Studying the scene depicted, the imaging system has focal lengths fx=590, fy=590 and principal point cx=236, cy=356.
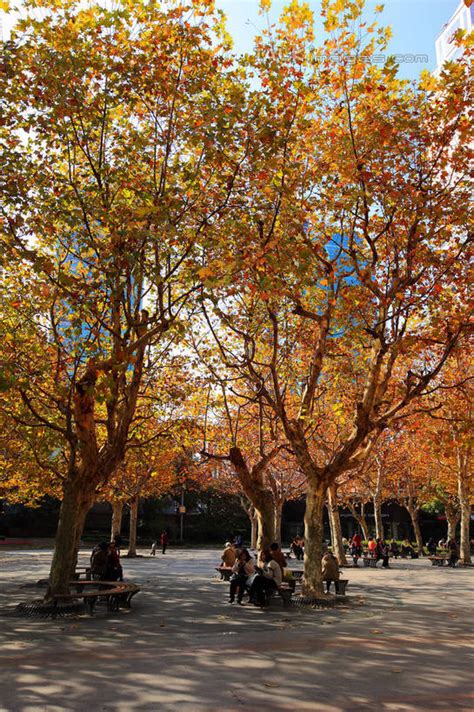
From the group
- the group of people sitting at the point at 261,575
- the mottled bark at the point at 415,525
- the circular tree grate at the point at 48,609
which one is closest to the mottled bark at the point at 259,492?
the group of people sitting at the point at 261,575

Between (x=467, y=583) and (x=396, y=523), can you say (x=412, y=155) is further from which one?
(x=396, y=523)

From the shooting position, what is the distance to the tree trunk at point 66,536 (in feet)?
39.2

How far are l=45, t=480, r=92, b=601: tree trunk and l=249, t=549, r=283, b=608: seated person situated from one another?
4.13 m

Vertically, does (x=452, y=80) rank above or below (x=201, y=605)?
above

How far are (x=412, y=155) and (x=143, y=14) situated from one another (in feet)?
18.0

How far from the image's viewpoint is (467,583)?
65.9 feet

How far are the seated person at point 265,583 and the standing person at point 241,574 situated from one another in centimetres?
47

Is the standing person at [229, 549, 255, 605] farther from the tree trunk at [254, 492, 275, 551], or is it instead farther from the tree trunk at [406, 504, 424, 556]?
the tree trunk at [406, 504, 424, 556]

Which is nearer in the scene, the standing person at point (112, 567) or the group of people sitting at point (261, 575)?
the group of people sitting at point (261, 575)

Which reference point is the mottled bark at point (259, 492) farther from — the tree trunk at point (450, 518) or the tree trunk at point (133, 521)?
the tree trunk at point (450, 518)

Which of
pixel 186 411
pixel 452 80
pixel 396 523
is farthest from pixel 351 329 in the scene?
pixel 396 523

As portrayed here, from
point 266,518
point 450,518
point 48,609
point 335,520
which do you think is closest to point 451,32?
point 450,518

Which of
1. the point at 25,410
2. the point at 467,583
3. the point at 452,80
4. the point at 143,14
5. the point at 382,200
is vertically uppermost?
the point at 143,14

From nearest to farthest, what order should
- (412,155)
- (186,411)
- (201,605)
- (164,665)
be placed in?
(164,665), (412,155), (201,605), (186,411)
